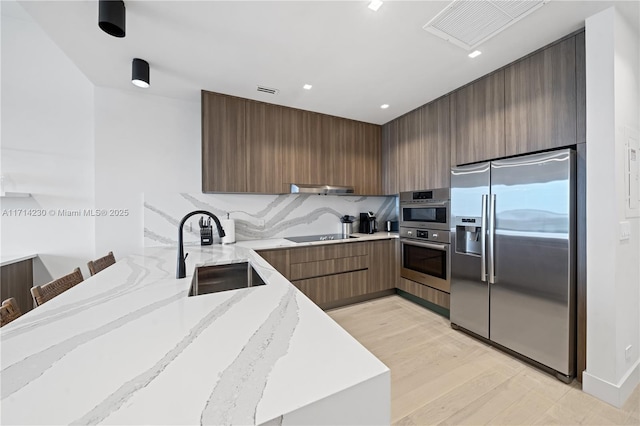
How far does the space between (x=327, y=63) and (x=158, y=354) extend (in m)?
2.29

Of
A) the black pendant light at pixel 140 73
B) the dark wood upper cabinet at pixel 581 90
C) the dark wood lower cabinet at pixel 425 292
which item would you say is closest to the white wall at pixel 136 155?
the black pendant light at pixel 140 73

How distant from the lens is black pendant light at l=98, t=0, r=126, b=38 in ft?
4.33

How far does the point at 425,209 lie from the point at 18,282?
4.03m

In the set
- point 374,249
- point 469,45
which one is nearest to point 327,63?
point 469,45

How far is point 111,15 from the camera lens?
1325 millimetres

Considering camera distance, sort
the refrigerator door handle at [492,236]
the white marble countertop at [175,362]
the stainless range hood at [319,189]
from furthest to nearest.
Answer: the stainless range hood at [319,189], the refrigerator door handle at [492,236], the white marble countertop at [175,362]

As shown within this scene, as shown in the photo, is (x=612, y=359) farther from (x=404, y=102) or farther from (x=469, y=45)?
(x=404, y=102)

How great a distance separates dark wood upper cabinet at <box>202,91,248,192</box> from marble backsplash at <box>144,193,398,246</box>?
1.18 ft

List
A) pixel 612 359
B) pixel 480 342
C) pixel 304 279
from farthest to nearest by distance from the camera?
pixel 304 279
pixel 480 342
pixel 612 359

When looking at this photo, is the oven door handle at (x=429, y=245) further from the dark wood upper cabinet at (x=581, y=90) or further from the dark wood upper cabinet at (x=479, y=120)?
the dark wood upper cabinet at (x=581, y=90)

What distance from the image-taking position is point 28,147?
7.52 ft

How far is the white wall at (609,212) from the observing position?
1.54m

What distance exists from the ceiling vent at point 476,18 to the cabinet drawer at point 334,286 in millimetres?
2475

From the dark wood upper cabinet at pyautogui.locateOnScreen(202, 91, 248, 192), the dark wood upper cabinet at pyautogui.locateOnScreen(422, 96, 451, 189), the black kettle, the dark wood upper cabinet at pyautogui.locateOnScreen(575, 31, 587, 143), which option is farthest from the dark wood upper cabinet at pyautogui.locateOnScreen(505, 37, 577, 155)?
the dark wood upper cabinet at pyautogui.locateOnScreen(202, 91, 248, 192)
